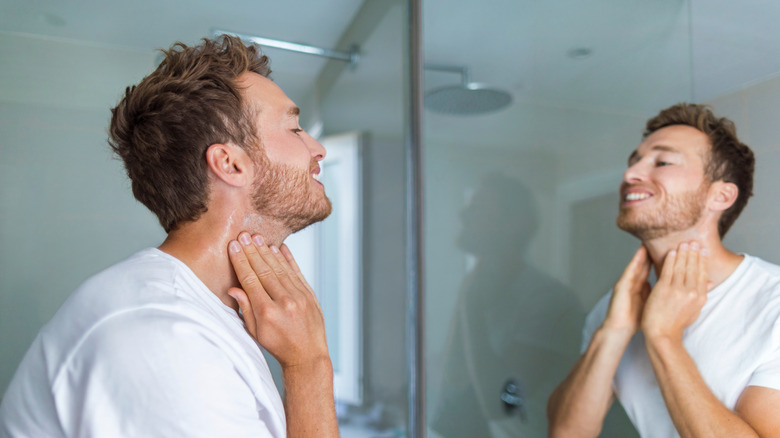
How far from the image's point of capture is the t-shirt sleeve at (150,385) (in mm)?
617

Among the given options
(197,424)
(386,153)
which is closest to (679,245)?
(386,153)

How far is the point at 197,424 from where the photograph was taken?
63 centimetres

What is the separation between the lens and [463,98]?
1.66m

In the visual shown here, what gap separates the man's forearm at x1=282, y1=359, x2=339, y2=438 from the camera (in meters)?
0.84

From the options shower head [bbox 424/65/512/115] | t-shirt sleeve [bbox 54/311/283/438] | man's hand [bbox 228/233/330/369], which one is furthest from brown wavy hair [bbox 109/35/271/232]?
shower head [bbox 424/65/512/115]

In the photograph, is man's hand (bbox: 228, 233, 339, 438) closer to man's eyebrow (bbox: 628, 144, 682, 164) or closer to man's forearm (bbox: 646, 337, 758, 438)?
man's forearm (bbox: 646, 337, 758, 438)

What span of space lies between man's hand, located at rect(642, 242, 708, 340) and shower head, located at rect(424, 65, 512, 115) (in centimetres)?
70

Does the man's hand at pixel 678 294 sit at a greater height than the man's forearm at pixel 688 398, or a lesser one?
greater

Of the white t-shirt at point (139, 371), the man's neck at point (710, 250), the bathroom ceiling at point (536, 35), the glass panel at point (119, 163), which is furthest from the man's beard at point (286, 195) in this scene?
the man's neck at point (710, 250)

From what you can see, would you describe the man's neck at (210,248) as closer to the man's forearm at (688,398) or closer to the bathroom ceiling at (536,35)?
the bathroom ceiling at (536,35)

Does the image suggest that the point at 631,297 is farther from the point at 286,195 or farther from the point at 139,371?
the point at 139,371

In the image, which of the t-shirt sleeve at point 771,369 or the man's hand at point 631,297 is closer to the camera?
the t-shirt sleeve at point 771,369

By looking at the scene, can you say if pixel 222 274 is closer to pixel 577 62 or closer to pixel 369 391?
pixel 369 391

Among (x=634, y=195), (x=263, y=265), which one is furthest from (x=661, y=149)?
(x=263, y=265)
